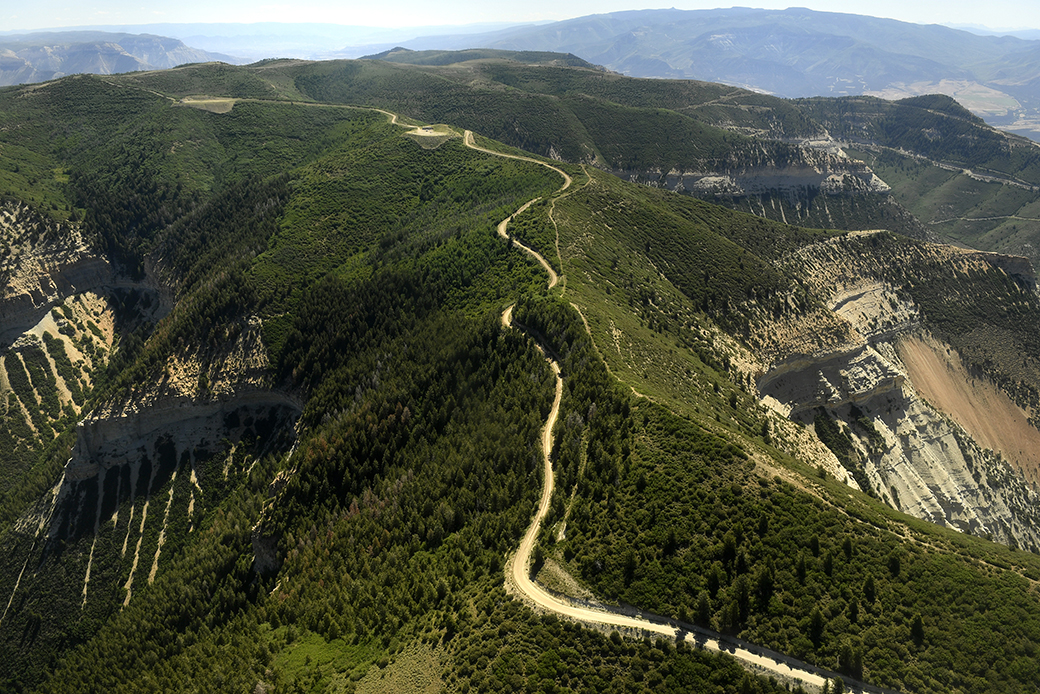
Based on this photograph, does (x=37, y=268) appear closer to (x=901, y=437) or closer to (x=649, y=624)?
(x=649, y=624)

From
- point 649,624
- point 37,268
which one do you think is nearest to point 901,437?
point 649,624

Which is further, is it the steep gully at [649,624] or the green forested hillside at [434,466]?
the green forested hillside at [434,466]

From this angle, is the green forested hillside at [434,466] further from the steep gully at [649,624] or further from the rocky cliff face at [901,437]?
the rocky cliff face at [901,437]

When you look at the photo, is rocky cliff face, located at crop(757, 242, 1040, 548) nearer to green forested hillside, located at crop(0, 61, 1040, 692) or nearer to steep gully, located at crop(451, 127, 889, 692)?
green forested hillside, located at crop(0, 61, 1040, 692)

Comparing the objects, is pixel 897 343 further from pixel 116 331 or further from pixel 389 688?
pixel 116 331

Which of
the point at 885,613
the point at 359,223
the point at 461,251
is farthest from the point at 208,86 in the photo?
the point at 885,613

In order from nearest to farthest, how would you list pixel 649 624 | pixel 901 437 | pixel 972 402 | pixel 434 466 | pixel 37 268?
pixel 649 624, pixel 434 466, pixel 901 437, pixel 972 402, pixel 37 268

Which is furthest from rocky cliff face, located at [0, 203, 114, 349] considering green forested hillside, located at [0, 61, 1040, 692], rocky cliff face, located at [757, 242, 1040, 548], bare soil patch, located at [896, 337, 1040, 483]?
bare soil patch, located at [896, 337, 1040, 483]

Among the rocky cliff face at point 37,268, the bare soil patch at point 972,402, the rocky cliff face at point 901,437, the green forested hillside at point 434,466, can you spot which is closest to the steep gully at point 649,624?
the green forested hillside at point 434,466
